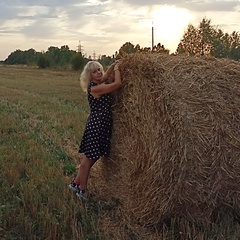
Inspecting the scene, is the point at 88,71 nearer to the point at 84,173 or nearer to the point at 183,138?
the point at 84,173

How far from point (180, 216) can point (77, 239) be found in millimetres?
1120

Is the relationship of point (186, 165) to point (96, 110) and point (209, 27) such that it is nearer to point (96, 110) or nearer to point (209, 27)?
point (96, 110)

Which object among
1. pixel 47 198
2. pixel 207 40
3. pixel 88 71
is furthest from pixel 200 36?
pixel 47 198

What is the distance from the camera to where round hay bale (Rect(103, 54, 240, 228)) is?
3926mm

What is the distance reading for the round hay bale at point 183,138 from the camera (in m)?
3.93

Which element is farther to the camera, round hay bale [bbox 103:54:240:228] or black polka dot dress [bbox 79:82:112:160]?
black polka dot dress [bbox 79:82:112:160]

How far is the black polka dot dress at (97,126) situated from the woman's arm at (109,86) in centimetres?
12

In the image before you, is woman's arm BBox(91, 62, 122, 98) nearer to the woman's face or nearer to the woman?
the woman

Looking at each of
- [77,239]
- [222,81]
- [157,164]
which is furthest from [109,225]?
[222,81]

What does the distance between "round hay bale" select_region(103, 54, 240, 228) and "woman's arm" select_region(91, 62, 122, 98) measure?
0.25 metres

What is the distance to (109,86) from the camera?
4848mm

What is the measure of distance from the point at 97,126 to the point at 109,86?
22.0 inches

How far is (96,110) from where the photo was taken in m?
5.11

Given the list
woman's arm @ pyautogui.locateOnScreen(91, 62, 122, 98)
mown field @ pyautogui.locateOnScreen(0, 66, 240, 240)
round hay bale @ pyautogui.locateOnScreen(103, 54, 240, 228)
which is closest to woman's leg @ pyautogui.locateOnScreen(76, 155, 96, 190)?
mown field @ pyautogui.locateOnScreen(0, 66, 240, 240)
